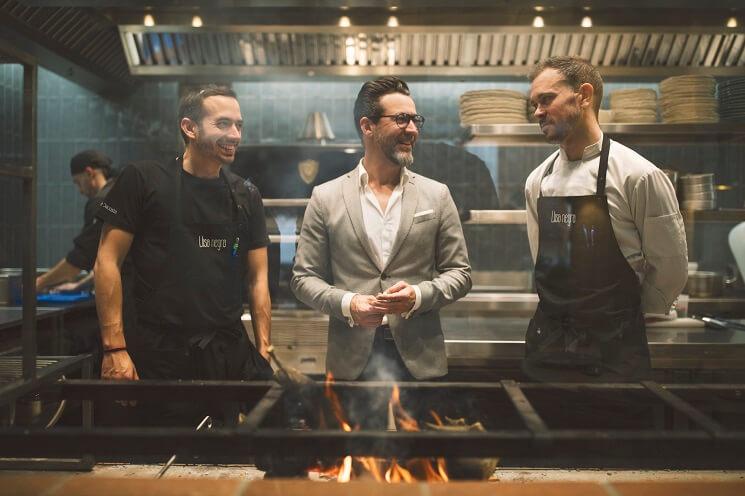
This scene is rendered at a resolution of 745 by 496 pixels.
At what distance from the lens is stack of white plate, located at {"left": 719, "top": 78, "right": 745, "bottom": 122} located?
2652mm

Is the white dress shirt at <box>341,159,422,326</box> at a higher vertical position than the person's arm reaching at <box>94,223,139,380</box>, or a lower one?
higher

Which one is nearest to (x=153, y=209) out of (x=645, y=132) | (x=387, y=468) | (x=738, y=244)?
(x=387, y=468)

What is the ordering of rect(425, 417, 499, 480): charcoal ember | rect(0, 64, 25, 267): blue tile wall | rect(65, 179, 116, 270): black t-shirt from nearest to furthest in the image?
rect(425, 417, 499, 480): charcoal ember
rect(0, 64, 25, 267): blue tile wall
rect(65, 179, 116, 270): black t-shirt

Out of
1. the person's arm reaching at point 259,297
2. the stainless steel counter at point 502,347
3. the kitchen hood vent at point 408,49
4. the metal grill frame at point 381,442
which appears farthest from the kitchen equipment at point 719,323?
the person's arm reaching at point 259,297

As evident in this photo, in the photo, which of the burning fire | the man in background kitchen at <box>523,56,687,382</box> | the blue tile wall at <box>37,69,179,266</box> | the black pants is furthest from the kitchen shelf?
the blue tile wall at <box>37,69,179,266</box>

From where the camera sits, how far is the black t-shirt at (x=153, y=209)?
1.97m

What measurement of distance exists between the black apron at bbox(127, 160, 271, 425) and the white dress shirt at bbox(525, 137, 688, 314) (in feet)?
3.32

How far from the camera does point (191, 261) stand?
204 centimetres

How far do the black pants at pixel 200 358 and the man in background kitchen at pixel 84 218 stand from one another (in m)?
0.65

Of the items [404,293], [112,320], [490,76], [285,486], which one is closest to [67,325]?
[112,320]

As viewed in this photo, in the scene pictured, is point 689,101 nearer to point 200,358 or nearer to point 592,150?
point 592,150

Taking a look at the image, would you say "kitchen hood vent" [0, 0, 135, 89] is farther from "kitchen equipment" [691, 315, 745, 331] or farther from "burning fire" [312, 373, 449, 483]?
"kitchen equipment" [691, 315, 745, 331]

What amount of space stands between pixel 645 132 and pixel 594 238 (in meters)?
0.85

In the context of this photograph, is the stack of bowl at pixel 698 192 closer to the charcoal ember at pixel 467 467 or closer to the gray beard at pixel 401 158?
the gray beard at pixel 401 158
